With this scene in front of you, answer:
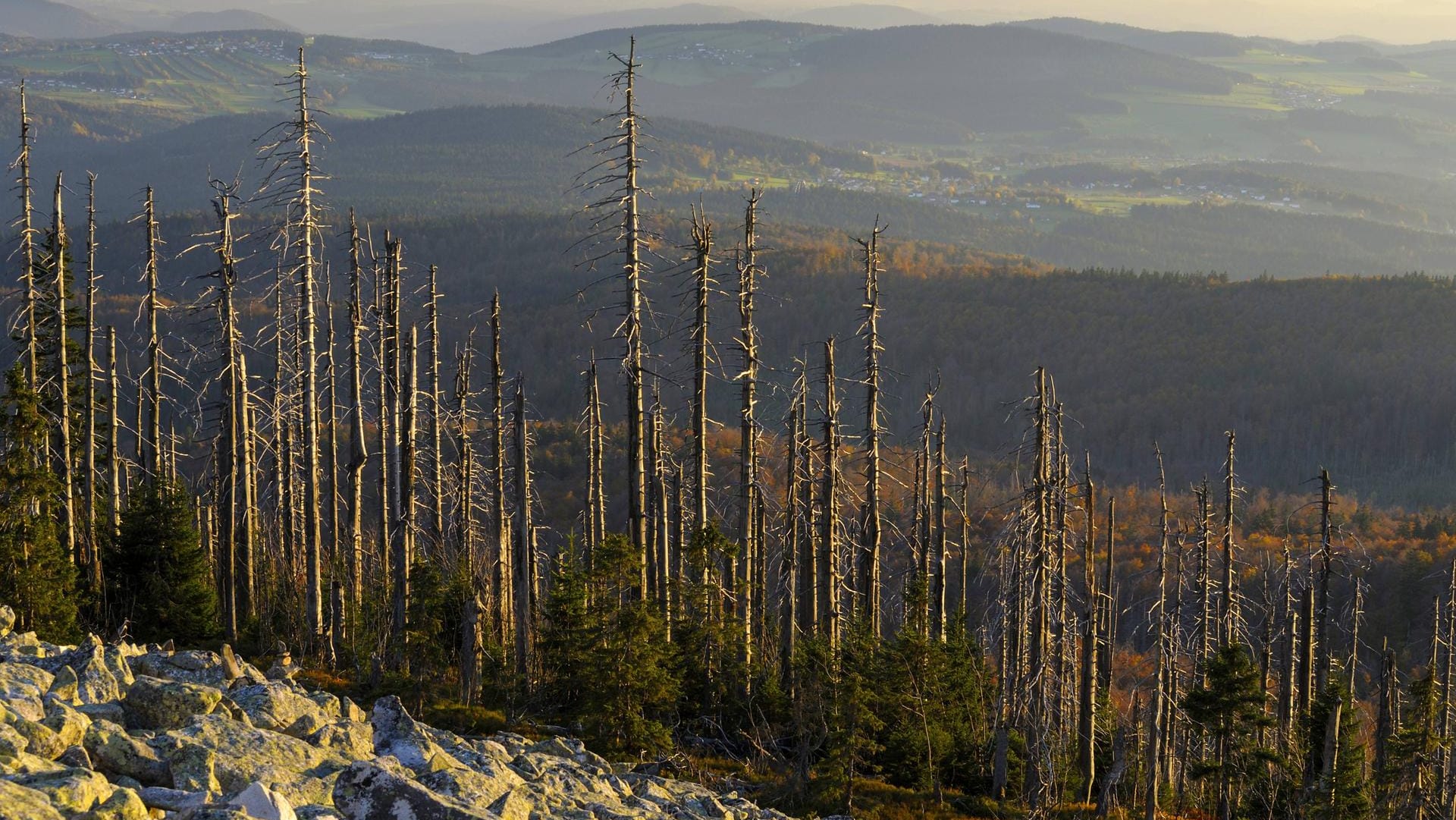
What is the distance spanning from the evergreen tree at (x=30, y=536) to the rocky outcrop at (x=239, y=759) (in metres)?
6.77

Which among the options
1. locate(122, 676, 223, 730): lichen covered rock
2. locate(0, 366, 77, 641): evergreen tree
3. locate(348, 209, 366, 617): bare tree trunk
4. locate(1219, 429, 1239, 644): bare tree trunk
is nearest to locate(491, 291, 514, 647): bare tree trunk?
locate(348, 209, 366, 617): bare tree trunk

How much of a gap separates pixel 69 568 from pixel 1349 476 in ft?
393

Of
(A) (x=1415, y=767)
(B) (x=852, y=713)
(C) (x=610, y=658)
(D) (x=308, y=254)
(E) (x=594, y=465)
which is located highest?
Answer: (D) (x=308, y=254)

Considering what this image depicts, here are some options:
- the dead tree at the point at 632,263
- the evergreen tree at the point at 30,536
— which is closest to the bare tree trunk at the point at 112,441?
the evergreen tree at the point at 30,536

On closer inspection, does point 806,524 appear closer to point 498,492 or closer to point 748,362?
point 748,362

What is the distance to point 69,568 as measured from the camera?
26.4m

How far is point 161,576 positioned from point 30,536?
3.81 metres

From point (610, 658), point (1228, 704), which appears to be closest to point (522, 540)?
point (610, 658)

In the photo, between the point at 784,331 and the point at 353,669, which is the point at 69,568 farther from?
the point at 784,331

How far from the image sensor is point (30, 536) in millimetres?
25703

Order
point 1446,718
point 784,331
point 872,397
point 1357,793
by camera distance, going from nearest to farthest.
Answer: point 1357,793 → point 872,397 → point 1446,718 → point 784,331

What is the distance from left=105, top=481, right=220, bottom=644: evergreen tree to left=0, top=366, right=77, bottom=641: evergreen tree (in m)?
1.32

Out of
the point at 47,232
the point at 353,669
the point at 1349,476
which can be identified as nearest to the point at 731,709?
the point at 353,669

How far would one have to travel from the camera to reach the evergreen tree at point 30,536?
24734 mm
